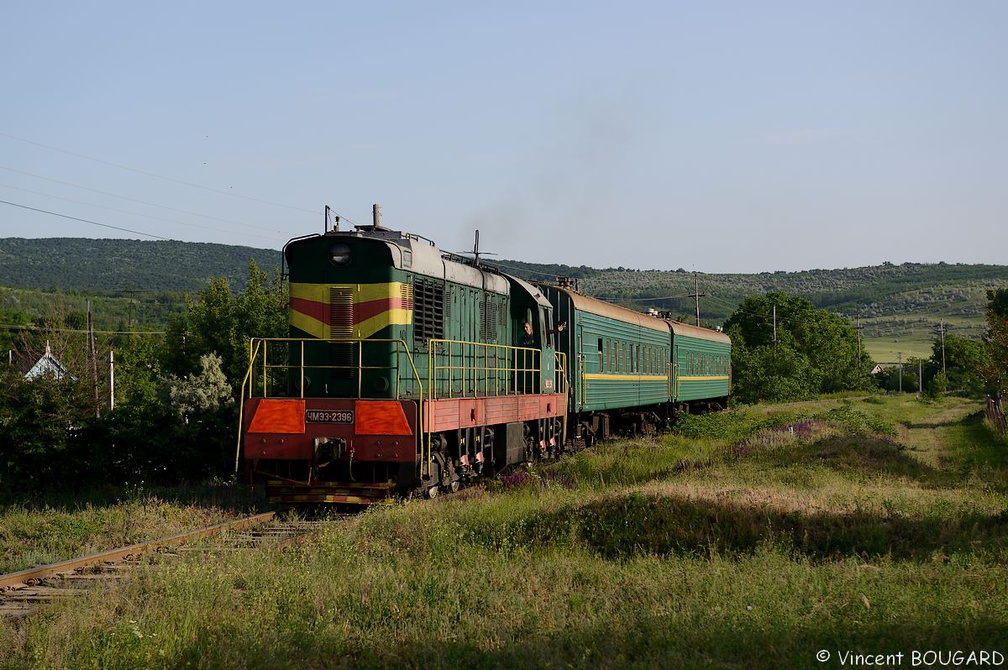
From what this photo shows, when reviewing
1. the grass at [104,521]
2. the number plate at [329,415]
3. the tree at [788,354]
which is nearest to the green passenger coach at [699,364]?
the tree at [788,354]

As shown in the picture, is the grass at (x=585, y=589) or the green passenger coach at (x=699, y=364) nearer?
the grass at (x=585, y=589)

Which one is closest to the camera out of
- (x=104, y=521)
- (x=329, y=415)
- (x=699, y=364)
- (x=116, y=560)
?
(x=116, y=560)

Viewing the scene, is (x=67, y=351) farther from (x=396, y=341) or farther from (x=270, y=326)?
(x=396, y=341)

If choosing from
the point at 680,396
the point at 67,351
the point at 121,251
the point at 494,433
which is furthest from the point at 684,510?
the point at 121,251

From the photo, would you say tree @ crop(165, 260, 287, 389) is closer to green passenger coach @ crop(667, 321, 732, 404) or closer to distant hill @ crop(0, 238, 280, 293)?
green passenger coach @ crop(667, 321, 732, 404)

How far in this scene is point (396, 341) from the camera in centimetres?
1438

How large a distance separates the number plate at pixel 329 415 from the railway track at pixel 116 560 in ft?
4.88

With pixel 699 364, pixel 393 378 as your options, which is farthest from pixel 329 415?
pixel 699 364

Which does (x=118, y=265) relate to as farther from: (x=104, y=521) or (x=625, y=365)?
(x=104, y=521)

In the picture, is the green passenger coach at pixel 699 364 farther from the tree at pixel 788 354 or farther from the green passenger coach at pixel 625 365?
the tree at pixel 788 354

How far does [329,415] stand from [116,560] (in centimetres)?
369

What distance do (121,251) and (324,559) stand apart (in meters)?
202

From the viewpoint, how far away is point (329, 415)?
1385 centimetres

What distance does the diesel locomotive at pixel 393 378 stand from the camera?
45.4 feet
